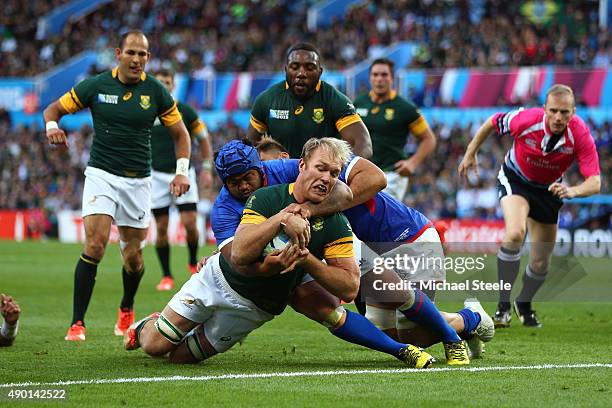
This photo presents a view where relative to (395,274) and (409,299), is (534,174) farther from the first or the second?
(409,299)

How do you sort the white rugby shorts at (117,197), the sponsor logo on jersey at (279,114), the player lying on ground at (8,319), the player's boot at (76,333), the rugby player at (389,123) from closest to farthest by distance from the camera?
the player lying on ground at (8,319) → the player's boot at (76,333) → the sponsor logo on jersey at (279,114) → the white rugby shorts at (117,197) → the rugby player at (389,123)

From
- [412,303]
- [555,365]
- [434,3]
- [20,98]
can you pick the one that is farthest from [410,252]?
[20,98]

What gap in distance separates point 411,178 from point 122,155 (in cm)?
1786

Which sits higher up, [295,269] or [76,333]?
[295,269]

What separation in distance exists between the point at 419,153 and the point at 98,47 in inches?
1146

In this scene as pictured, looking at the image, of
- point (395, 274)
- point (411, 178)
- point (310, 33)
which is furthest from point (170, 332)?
point (310, 33)

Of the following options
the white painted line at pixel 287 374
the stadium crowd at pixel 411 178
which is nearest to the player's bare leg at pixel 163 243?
the stadium crowd at pixel 411 178

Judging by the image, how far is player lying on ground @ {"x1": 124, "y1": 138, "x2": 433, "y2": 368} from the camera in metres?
6.67

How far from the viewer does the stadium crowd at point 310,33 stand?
30344 mm

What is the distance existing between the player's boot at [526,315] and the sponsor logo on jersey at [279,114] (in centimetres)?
322

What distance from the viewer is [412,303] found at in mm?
7641

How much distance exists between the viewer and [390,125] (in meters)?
13.2

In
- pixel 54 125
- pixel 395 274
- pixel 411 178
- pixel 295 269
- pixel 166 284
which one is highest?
pixel 54 125

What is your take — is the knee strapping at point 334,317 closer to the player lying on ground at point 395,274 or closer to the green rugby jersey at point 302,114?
the player lying on ground at point 395,274
